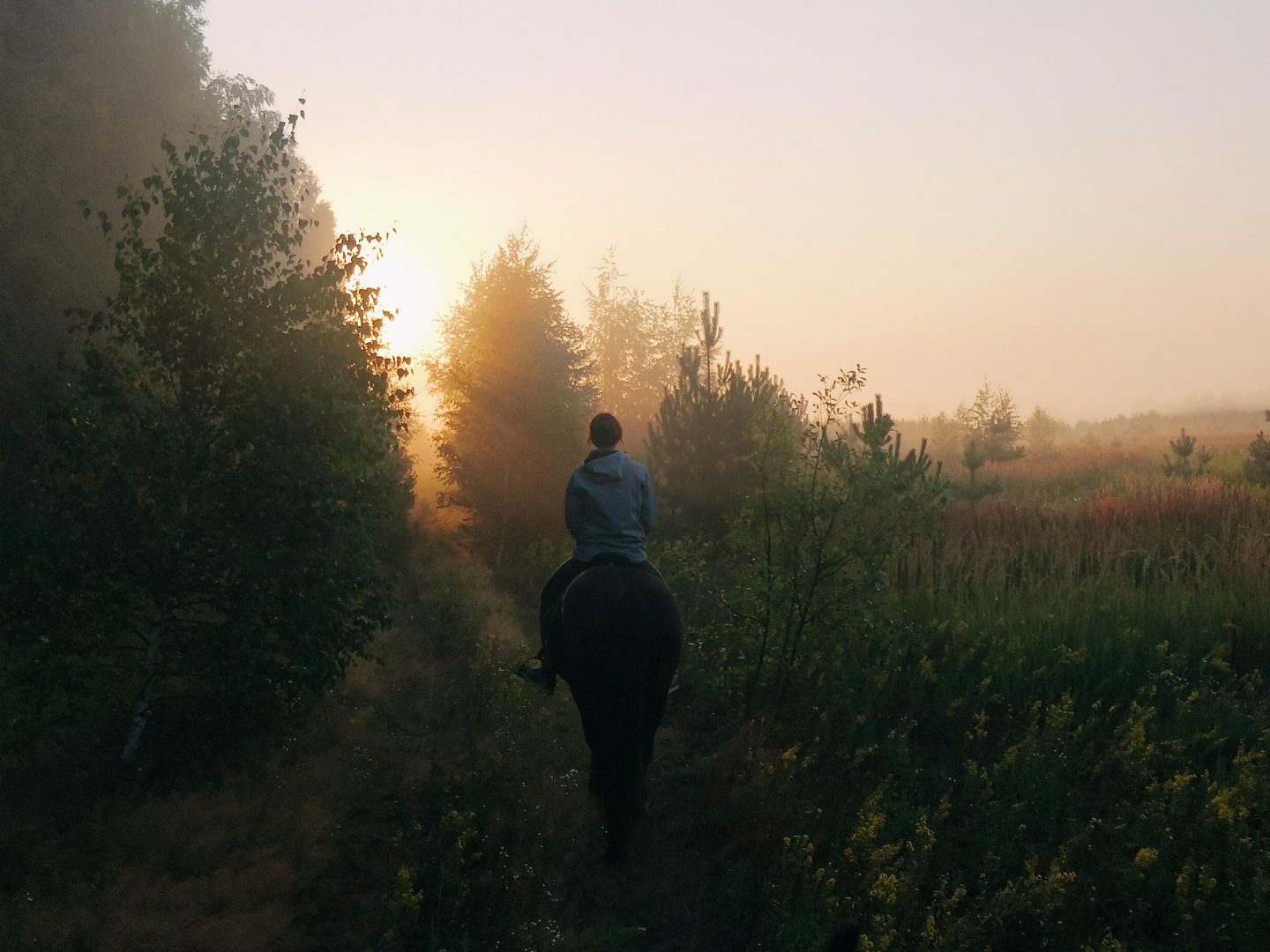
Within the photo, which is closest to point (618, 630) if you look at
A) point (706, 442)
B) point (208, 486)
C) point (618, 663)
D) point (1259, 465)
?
point (618, 663)

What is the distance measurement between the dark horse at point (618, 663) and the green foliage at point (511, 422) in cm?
1481

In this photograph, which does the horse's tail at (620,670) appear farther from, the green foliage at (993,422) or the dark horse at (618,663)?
the green foliage at (993,422)

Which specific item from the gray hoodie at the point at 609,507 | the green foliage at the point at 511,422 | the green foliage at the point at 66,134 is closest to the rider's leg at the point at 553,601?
the gray hoodie at the point at 609,507

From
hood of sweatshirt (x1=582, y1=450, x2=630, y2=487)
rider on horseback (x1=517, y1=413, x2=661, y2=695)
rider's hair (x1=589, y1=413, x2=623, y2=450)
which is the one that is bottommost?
rider on horseback (x1=517, y1=413, x2=661, y2=695)

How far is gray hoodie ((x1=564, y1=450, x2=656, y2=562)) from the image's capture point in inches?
243

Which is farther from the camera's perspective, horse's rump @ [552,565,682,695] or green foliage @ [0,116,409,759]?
green foliage @ [0,116,409,759]

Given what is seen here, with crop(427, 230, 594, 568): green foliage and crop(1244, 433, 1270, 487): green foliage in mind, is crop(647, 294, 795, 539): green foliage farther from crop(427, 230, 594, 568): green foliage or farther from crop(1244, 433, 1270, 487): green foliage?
crop(1244, 433, 1270, 487): green foliage

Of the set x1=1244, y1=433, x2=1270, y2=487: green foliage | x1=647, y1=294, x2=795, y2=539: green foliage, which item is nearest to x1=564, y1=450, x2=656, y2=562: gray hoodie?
x1=647, y1=294, x2=795, y2=539: green foliage

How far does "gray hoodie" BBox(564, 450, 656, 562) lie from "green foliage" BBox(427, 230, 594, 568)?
14.4 m

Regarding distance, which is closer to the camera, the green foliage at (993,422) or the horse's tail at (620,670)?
the horse's tail at (620,670)

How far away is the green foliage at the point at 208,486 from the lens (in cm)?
742

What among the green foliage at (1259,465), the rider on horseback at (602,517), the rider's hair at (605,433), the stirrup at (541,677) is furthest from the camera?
the green foliage at (1259,465)

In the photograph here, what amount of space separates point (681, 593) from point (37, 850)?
8465 mm

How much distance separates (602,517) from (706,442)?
8024 millimetres
